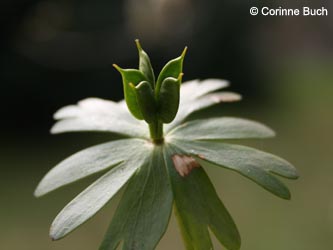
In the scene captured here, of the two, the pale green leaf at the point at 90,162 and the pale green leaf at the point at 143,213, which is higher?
the pale green leaf at the point at 90,162

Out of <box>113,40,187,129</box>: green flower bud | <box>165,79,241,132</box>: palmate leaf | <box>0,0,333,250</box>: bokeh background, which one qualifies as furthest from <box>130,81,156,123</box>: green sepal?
<box>0,0,333,250</box>: bokeh background

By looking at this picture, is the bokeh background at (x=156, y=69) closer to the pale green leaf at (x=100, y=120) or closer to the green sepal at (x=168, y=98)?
the pale green leaf at (x=100, y=120)

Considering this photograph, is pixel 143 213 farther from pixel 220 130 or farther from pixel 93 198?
pixel 220 130

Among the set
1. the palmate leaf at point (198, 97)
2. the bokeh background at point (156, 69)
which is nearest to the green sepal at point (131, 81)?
the palmate leaf at point (198, 97)

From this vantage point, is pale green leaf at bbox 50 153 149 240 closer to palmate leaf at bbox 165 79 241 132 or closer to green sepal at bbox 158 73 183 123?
green sepal at bbox 158 73 183 123

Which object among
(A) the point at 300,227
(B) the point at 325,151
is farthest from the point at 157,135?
(B) the point at 325,151
